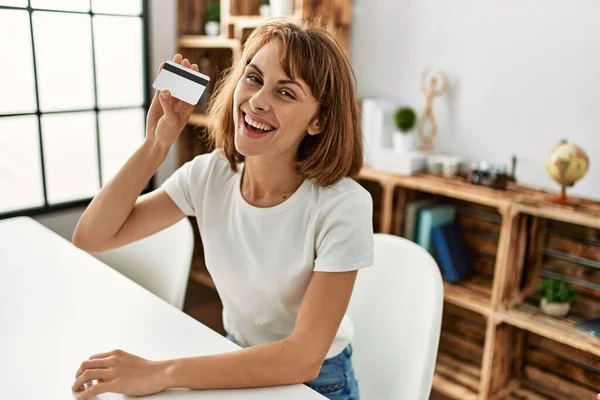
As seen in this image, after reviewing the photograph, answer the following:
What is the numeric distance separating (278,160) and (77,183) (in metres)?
1.74

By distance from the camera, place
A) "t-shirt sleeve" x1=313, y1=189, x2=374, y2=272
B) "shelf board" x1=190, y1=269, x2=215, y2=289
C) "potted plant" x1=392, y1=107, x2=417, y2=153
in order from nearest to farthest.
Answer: "t-shirt sleeve" x1=313, y1=189, x2=374, y2=272 → "potted plant" x1=392, y1=107, x2=417, y2=153 → "shelf board" x1=190, y1=269, x2=215, y2=289

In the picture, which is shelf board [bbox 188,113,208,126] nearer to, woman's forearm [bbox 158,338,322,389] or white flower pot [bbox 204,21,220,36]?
white flower pot [bbox 204,21,220,36]

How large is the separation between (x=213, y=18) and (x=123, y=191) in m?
1.86

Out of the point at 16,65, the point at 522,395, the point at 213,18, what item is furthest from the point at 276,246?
the point at 213,18

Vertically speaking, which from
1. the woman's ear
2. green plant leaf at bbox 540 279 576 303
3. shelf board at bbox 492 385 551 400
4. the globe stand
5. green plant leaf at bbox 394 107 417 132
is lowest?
shelf board at bbox 492 385 551 400

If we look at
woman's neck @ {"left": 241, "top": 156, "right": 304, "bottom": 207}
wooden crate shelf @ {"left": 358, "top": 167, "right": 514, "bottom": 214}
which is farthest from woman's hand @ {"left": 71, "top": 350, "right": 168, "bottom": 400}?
wooden crate shelf @ {"left": 358, "top": 167, "right": 514, "bottom": 214}

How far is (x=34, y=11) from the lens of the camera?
2270mm

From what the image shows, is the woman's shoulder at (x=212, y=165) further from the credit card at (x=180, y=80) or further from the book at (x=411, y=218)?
the book at (x=411, y=218)

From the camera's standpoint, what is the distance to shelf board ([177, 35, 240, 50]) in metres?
2.55

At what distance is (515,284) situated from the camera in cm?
203

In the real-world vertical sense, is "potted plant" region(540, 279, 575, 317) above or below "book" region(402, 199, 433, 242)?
below

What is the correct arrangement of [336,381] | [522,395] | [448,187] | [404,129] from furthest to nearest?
[404,129] → [522,395] → [448,187] → [336,381]

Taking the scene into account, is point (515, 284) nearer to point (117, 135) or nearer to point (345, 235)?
point (345, 235)

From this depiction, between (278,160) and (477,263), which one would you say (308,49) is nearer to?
(278,160)
